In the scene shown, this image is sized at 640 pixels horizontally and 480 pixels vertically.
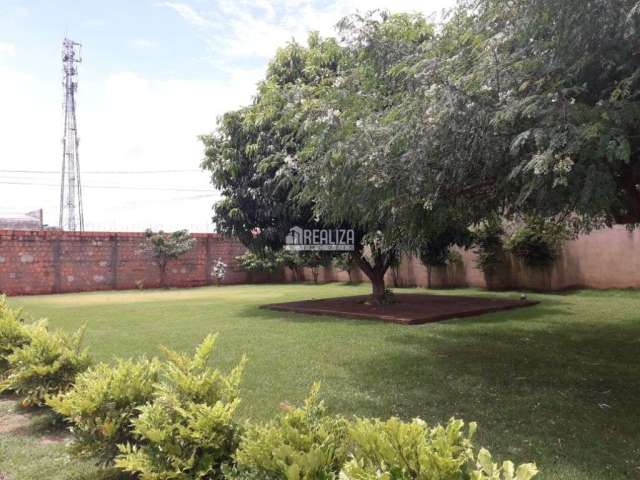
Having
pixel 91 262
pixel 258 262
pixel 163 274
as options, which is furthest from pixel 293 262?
pixel 91 262

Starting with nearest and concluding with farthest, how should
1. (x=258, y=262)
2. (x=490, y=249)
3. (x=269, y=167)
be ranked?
(x=269, y=167) → (x=490, y=249) → (x=258, y=262)

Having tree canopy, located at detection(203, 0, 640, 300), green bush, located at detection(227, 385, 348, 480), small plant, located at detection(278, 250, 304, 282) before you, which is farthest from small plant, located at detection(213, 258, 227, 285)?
green bush, located at detection(227, 385, 348, 480)

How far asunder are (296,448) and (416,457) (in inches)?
21.7

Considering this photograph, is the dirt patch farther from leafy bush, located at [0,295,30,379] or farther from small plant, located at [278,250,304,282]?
small plant, located at [278,250,304,282]

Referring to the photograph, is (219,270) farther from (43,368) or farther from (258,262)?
(43,368)

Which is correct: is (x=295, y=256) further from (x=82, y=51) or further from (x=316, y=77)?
(x=82, y=51)

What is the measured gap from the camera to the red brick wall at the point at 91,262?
53.0 feet

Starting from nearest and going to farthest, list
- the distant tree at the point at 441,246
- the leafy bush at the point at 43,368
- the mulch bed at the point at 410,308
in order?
1. the leafy bush at the point at 43,368
2. the mulch bed at the point at 410,308
3. the distant tree at the point at 441,246

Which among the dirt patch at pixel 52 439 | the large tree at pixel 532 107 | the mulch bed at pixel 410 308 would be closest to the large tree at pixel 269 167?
the mulch bed at pixel 410 308

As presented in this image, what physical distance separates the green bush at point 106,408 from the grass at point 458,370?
0.22 meters

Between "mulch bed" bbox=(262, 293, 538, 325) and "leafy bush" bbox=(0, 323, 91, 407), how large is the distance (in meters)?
5.62

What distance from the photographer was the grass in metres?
3.20

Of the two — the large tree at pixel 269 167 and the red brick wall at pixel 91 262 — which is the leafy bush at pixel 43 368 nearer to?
the large tree at pixel 269 167

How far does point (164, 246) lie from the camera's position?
1878 centimetres
